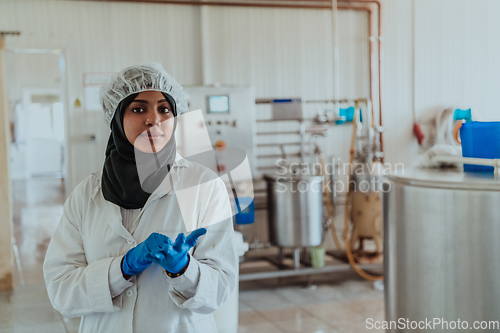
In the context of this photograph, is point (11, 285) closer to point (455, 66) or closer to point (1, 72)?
point (1, 72)

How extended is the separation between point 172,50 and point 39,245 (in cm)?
262

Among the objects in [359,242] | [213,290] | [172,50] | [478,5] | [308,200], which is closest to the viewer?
[213,290]

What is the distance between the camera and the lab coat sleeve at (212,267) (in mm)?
1063

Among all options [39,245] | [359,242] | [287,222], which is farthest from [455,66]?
[39,245]

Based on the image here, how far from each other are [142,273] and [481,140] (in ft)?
4.99

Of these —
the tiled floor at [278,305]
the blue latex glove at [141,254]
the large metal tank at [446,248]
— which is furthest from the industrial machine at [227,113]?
the blue latex glove at [141,254]

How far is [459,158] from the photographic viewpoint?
75.8 inches

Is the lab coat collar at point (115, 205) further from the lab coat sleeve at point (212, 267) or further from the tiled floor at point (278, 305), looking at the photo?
the tiled floor at point (278, 305)

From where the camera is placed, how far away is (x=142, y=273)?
113 cm

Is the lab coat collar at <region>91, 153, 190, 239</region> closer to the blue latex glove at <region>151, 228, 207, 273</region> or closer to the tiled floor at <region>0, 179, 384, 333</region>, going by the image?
the blue latex glove at <region>151, 228, 207, 273</region>

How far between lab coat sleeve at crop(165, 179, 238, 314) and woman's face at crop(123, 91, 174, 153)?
0.20 m

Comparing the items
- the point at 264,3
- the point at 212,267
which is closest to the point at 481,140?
the point at 212,267

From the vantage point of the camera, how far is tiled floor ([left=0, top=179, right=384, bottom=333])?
109 inches

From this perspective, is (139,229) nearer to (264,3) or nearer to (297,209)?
(297,209)
